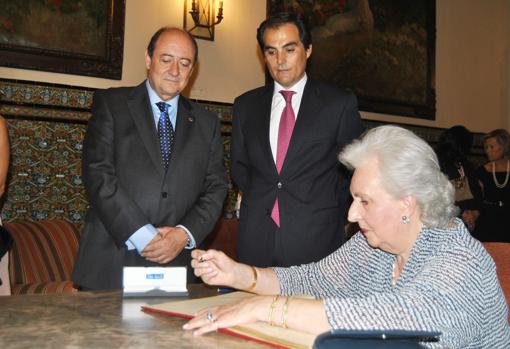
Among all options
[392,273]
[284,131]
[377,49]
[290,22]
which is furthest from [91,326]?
[377,49]

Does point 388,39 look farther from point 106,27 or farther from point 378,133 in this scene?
point 378,133

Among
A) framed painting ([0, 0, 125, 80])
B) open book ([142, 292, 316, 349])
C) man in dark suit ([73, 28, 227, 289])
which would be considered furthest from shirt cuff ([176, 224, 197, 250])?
framed painting ([0, 0, 125, 80])

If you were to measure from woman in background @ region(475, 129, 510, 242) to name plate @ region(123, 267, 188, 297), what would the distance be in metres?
5.03

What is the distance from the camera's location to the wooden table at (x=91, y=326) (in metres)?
1.35

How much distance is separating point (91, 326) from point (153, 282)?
43 cm

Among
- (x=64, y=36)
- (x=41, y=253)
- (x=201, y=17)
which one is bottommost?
(x=41, y=253)

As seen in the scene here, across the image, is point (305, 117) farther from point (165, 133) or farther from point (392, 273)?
point (392, 273)

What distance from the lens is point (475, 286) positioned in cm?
154

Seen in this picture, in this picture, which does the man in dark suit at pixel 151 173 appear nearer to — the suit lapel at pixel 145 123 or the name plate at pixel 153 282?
the suit lapel at pixel 145 123

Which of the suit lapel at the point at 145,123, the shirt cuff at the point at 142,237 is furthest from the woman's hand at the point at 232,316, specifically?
the suit lapel at the point at 145,123

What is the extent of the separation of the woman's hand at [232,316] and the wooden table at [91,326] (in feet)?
0.08

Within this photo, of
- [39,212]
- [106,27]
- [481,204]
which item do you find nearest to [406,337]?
[39,212]

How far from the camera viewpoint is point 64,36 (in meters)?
4.98

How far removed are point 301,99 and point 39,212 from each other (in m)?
2.61
